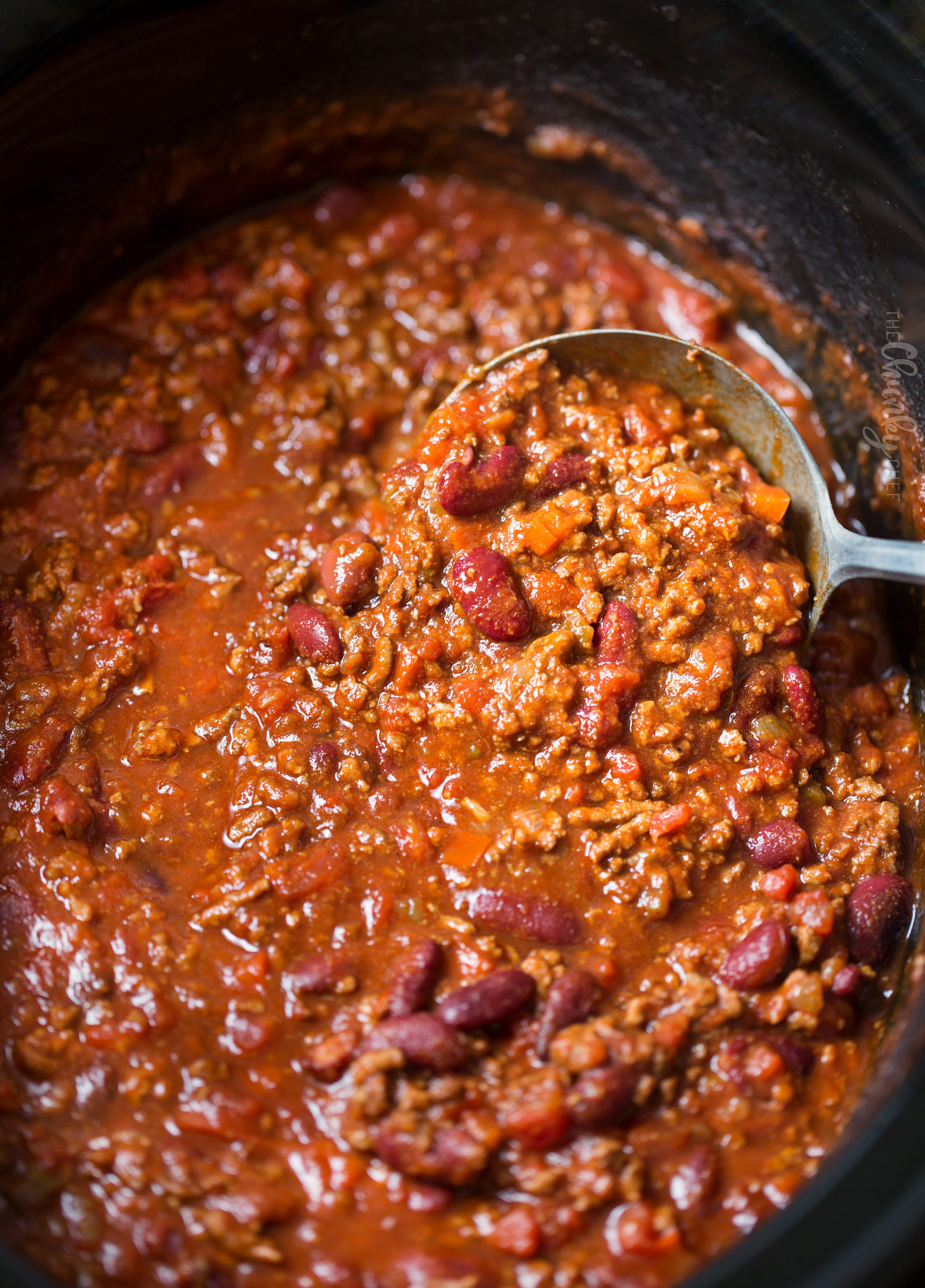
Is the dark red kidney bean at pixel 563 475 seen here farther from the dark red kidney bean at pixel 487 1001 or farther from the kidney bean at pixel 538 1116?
the kidney bean at pixel 538 1116

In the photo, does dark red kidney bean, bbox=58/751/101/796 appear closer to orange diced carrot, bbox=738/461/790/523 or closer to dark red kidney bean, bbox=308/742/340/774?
dark red kidney bean, bbox=308/742/340/774

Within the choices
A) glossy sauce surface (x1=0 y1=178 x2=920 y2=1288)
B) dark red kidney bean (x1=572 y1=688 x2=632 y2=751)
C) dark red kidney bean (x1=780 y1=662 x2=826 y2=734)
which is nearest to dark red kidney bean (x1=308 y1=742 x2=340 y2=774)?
glossy sauce surface (x1=0 y1=178 x2=920 y2=1288)

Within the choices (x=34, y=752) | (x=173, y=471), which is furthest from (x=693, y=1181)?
(x=173, y=471)

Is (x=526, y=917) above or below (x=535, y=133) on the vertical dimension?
below

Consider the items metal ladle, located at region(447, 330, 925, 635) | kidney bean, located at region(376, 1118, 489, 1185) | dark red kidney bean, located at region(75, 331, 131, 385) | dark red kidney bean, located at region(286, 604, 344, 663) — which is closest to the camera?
kidney bean, located at region(376, 1118, 489, 1185)

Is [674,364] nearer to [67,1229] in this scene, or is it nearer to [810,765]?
[810,765]

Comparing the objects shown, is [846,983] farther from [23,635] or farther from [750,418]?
[23,635]

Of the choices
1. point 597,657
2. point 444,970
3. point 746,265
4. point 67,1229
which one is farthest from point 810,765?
point 67,1229
